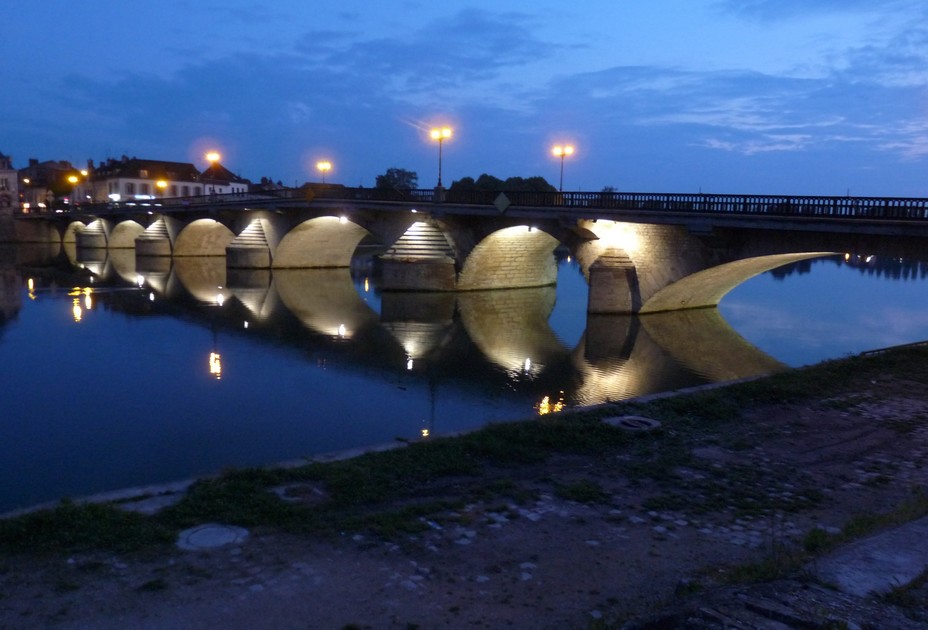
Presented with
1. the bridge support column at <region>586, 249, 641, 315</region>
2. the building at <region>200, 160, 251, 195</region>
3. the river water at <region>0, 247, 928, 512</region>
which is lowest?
the river water at <region>0, 247, 928, 512</region>

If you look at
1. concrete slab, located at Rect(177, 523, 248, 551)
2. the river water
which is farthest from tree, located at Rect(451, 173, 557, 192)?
concrete slab, located at Rect(177, 523, 248, 551)

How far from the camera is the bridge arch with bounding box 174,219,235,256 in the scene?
51.4m

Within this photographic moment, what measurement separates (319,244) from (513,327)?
21948 millimetres

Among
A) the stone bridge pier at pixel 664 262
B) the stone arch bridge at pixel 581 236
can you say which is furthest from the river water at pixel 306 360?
the stone arch bridge at pixel 581 236

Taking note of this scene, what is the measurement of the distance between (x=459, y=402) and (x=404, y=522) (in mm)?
7518

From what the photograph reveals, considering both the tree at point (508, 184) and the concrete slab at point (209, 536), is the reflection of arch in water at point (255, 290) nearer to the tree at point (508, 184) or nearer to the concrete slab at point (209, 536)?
the concrete slab at point (209, 536)

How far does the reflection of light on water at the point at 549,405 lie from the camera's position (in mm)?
13336

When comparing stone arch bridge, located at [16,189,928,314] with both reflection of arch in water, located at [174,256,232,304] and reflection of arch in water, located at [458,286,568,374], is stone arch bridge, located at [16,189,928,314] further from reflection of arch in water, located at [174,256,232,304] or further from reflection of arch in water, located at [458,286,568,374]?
reflection of arch in water, located at [174,256,232,304]

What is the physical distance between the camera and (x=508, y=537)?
6211 millimetres

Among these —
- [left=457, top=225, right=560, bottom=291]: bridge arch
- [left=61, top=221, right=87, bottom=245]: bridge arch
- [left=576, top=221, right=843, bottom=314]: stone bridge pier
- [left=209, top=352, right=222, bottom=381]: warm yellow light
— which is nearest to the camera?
[left=209, top=352, right=222, bottom=381]: warm yellow light

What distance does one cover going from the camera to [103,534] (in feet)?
19.2

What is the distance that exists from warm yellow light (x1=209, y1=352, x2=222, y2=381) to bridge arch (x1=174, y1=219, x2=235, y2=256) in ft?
115

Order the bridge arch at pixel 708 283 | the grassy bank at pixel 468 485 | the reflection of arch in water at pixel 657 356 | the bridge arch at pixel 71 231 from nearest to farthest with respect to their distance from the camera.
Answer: the grassy bank at pixel 468 485 < the reflection of arch in water at pixel 657 356 < the bridge arch at pixel 708 283 < the bridge arch at pixel 71 231

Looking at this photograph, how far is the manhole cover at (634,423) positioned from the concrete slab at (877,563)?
177 inches
